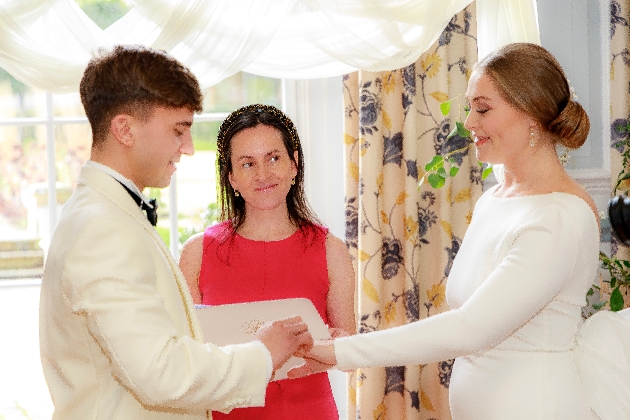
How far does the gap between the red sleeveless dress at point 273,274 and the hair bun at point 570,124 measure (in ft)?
2.54

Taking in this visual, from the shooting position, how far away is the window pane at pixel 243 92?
10.0 feet

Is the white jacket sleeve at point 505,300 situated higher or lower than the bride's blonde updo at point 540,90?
lower

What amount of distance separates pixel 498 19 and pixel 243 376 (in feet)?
5.88

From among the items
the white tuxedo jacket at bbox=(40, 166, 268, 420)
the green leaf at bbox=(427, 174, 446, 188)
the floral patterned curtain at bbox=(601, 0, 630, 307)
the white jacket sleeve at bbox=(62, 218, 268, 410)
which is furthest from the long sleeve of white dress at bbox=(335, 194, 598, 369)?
the floral patterned curtain at bbox=(601, 0, 630, 307)

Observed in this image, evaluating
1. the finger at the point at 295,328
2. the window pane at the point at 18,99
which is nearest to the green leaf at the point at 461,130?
the finger at the point at 295,328

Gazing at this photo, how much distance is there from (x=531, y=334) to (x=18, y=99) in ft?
7.70

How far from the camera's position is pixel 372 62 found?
2547 mm

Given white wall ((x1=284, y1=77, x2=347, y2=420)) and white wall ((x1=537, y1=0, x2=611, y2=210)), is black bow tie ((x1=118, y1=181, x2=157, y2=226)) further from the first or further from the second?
white wall ((x1=537, y1=0, x2=611, y2=210))

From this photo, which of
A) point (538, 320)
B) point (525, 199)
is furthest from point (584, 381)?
point (525, 199)

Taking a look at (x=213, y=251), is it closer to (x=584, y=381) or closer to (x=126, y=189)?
(x=126, y=189)

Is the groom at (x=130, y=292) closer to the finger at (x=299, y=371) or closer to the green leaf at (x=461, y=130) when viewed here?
the finger at (x=299, y=371)

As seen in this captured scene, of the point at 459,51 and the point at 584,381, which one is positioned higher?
the point at 459,51

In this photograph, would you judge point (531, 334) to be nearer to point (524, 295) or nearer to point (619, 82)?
point (524, 295)

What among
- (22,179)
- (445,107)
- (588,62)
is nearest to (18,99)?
(22,179)
